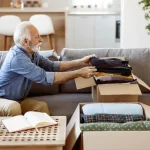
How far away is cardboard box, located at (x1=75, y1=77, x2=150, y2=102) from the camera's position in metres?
2.45

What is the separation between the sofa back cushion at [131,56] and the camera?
3.18m

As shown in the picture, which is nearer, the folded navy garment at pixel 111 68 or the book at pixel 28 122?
the book at pixel 28 122

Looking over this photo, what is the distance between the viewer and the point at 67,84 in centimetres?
321

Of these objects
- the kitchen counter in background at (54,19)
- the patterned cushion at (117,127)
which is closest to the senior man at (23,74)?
the patterned cushion at (117,127)

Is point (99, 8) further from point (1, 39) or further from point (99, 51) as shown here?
point (99, 51)

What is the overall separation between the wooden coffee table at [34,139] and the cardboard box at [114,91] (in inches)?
26.4

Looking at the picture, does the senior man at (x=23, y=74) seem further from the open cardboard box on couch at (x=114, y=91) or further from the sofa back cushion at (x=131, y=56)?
the sofa back cushion at (x=131, y=56)

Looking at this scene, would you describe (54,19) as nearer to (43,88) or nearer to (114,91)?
(43,88)

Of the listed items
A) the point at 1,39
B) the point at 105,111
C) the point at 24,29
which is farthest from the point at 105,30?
the point at 105,111

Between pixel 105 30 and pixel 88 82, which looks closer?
pixel 88 82

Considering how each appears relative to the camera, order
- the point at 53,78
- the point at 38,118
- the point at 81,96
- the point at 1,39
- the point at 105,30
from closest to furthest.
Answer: the point at 38,118 → the point at 53,78 → the point at 81,96 → the point at 1,39 → the point at 105,30

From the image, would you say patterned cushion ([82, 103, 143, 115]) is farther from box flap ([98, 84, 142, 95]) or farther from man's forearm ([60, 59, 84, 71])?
man's forearm ([60, 59, 84, 71])

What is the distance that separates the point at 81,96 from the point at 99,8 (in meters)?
4.95

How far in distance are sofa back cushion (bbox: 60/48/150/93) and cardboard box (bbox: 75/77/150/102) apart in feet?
1.97
